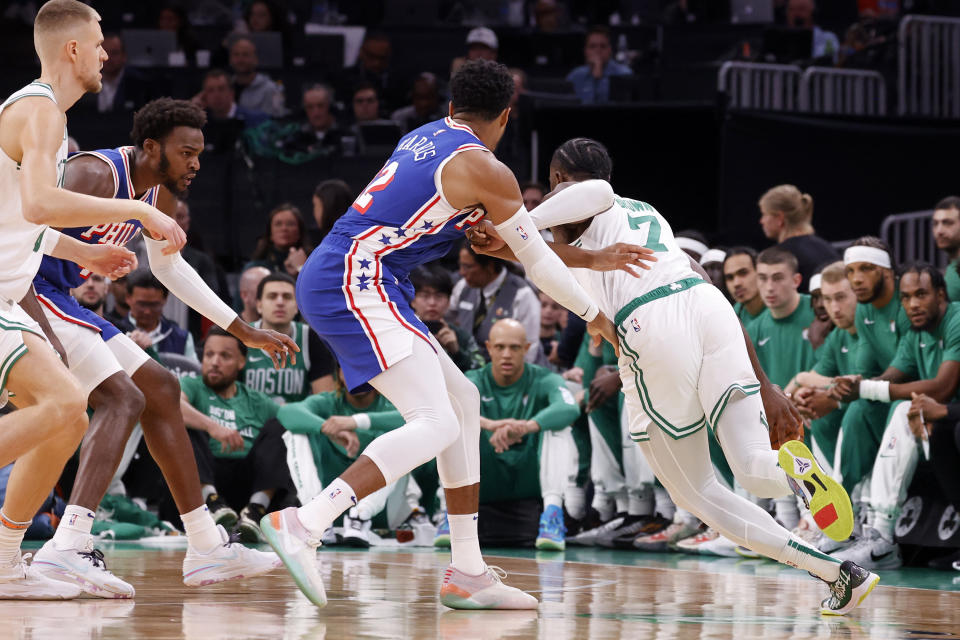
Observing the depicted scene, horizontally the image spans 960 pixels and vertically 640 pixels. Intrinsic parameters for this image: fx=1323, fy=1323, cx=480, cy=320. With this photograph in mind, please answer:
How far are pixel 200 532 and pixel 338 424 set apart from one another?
8.50 ft

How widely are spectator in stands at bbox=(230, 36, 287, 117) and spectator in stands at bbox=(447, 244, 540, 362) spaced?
403cm

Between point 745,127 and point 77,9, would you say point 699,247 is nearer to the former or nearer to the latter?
point 745,127

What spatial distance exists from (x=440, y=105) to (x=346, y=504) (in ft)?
27.3

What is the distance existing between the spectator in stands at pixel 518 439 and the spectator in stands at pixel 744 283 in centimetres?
117

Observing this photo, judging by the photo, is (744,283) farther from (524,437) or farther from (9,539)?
(9,539)

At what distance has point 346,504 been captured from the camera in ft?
14.1

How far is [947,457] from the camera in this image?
6.57 metres

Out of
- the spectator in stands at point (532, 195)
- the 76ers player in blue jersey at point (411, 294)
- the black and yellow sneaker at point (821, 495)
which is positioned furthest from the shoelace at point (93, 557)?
the spectator in stands at point (532, 195)

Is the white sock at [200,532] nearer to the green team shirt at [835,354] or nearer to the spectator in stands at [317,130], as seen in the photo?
the green team shirt at [835,354]

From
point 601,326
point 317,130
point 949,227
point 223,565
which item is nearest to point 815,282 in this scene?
point 949,227

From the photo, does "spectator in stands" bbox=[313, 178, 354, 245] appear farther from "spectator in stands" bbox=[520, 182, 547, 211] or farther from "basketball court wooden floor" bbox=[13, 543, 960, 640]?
"basketball court wooden floor" bbox=[13, 543, 960, 640]

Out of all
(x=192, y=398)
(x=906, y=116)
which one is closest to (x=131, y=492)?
(x=192, y=398)

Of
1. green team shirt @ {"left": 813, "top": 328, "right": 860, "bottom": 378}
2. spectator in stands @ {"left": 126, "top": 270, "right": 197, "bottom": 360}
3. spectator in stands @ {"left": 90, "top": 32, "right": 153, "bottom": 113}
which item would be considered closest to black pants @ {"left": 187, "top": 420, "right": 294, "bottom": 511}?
spectator in stands @ {"left": 126, "top": 270, "right": 197, "bottom": 360}

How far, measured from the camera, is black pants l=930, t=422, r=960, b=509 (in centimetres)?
655
